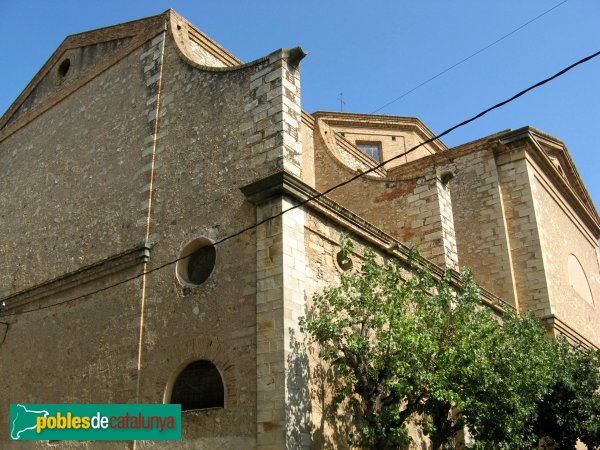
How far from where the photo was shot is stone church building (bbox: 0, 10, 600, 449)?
8.34 m

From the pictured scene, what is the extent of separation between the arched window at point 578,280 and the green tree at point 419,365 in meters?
9.05

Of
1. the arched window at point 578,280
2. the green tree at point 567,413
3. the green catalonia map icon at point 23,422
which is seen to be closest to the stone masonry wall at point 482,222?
the arched window at point 578,280

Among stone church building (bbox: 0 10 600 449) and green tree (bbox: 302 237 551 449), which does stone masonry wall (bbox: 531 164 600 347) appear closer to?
stone church building (bbox: 0 10 600 449)

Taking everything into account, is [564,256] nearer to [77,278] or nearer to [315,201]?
[315,201]

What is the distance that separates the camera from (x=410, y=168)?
54.8 feet

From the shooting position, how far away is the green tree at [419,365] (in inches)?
301

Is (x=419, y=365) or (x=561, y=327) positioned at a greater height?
(x=561, y=327)

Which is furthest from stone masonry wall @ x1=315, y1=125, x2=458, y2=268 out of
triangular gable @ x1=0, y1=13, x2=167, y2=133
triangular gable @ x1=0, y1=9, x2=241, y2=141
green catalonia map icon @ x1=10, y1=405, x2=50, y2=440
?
green catalonia map icon @ x1=10, y1=405, x2=50, y2=440

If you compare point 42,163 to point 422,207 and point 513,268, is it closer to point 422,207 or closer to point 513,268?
point 422,207

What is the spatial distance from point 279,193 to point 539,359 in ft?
14.0

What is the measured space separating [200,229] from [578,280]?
1224 cm

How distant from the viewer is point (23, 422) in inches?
429

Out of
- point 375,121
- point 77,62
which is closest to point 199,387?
point 77,62

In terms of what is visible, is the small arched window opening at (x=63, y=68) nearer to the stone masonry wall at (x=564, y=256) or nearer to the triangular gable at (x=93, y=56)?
the triangular gable at (x=93, y=56)
